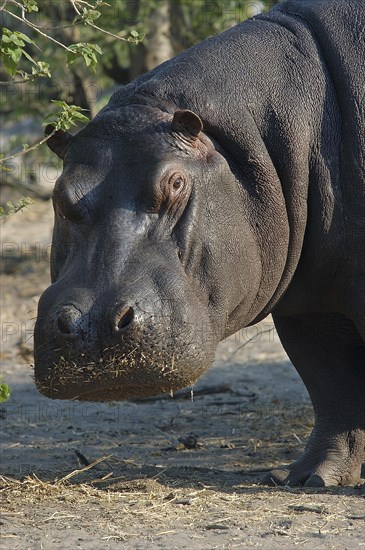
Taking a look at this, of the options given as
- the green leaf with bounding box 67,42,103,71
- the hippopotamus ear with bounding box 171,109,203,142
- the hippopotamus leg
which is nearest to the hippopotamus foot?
the hippopotamus leg

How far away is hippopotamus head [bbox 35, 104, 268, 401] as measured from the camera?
4.29 metres

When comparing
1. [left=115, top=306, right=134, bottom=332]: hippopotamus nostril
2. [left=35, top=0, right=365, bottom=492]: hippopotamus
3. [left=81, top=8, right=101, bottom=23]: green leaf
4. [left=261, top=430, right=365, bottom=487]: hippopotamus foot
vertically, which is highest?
[left=81, top=8, right=101, bottom=23]: green leaf

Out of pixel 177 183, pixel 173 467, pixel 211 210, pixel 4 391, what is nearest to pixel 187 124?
pixel 177 183

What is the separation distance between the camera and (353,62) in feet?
16.8

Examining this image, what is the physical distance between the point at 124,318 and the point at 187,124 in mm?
907

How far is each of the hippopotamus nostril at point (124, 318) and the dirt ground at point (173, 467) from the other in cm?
79

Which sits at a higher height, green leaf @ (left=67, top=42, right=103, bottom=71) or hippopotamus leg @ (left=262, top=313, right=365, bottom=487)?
green leaf @ (left=67, top=42, right=103, bottom=71)

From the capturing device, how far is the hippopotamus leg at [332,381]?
569 centimetres

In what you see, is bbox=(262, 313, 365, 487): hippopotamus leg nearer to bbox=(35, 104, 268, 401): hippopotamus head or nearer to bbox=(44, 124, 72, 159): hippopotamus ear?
bbox=(35, 104, 268, 401): hippopotamus head

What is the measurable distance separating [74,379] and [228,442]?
2416 millimetres

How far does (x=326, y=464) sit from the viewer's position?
18.3 ft

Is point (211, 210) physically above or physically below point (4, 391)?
above

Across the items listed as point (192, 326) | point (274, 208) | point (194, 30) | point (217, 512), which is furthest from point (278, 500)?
point (194, 30)

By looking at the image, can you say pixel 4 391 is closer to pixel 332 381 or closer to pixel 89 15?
pixel 89 15
